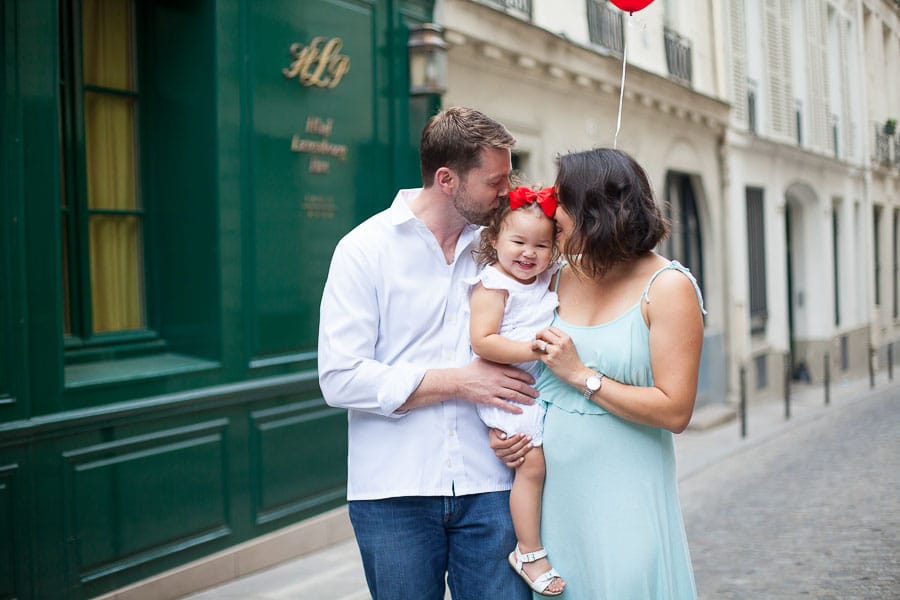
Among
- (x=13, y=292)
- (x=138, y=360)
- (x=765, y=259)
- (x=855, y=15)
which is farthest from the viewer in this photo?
(x=855, y=15)

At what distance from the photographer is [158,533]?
5.01m

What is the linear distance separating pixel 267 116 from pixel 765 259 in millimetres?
11758

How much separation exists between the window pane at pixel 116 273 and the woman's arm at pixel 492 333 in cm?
335

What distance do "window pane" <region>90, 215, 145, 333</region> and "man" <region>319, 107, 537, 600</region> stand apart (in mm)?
3102

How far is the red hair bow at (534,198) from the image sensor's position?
2.46m

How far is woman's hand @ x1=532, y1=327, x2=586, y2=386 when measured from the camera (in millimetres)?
2383

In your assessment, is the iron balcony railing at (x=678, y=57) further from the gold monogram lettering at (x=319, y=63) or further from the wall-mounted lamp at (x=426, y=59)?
the gold monogram lettering at (x=319, y=63)

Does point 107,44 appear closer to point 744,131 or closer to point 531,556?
point 531,556

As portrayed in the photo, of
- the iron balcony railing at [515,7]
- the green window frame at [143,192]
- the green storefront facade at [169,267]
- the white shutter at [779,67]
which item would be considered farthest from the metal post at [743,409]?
the green window frame at [143,192]

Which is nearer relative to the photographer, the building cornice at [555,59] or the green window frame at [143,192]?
the green window frame at [143,192]

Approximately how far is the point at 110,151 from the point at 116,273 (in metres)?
0.66

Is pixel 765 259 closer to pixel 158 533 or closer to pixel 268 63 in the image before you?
pixel 268 63

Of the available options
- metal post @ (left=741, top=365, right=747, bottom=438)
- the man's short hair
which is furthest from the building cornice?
the man's short hair

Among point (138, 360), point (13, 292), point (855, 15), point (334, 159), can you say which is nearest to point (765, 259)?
point (855, 15)
